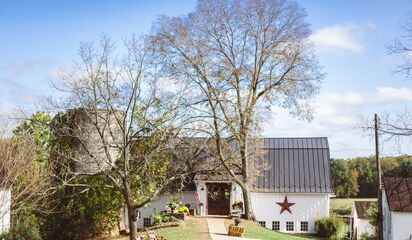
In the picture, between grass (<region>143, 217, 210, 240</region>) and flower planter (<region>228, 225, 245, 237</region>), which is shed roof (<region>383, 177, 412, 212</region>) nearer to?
flower planter (<region>228, 225, 245, 237</region>)

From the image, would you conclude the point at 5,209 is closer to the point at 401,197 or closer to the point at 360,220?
the point at 401,197

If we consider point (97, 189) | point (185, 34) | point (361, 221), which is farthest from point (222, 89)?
point (361, 221)

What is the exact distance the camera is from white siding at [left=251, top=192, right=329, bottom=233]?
33000 millimetres

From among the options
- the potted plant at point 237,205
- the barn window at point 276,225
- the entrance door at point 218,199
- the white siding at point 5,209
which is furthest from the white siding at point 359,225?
the white siding at point 5,209

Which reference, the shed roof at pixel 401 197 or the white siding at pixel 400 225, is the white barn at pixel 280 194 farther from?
the white siding at pixel 400 225

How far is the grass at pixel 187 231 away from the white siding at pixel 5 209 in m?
6.11

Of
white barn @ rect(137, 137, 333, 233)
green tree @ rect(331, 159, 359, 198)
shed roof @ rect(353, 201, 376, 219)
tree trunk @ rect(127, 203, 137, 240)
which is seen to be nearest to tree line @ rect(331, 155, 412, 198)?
green tree @ rect(331, 159, 359, 198)

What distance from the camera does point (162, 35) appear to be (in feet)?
90.1

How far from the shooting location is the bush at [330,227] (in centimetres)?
3123

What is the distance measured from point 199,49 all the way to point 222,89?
8.44 ft

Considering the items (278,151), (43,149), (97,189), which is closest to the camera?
(43,149)

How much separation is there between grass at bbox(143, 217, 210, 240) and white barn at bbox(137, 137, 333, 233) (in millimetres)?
6587

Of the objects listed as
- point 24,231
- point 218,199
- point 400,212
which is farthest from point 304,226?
point 24,231

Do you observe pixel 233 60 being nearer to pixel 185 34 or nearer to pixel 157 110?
pixel 185 34
